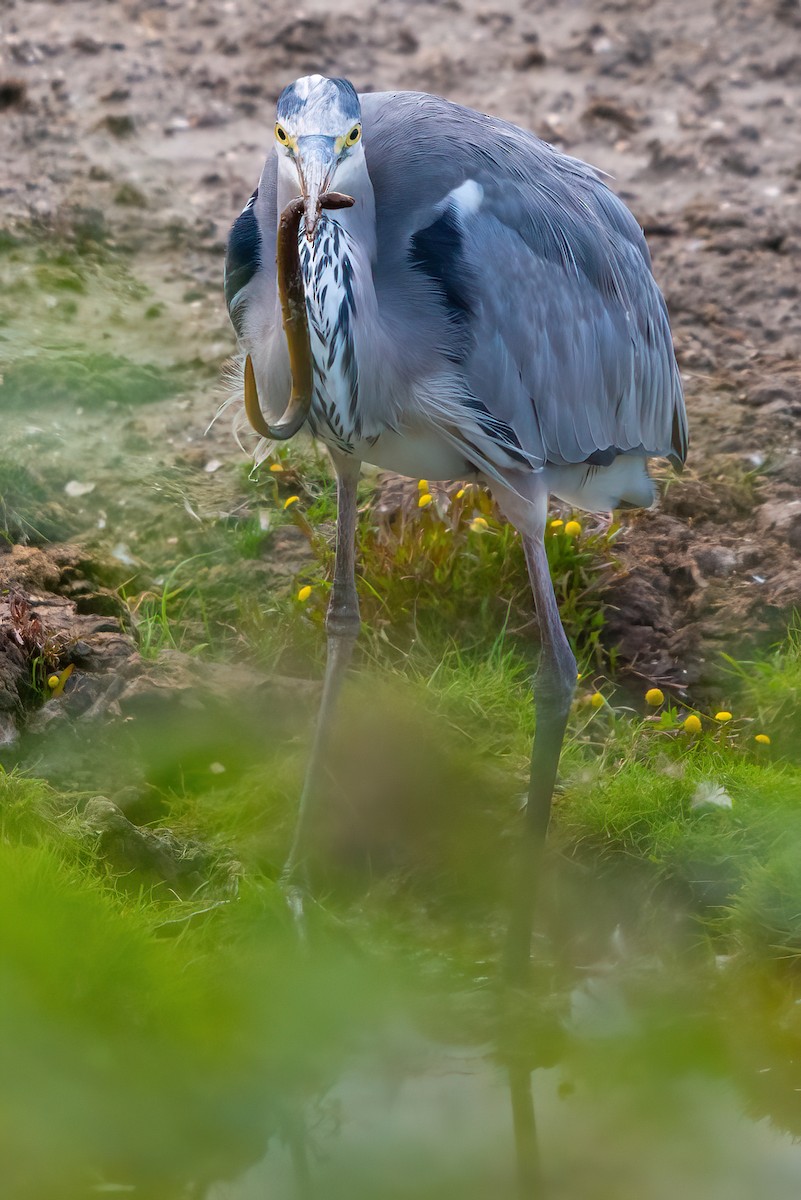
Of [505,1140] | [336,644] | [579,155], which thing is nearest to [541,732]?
[336,644]

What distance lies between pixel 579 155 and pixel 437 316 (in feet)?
12.0

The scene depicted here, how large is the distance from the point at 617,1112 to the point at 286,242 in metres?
1.90

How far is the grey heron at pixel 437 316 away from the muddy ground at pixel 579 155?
0.78 m

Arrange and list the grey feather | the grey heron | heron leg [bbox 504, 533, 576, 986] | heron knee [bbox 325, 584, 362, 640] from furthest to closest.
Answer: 1. heron knee [bbox 325, 584, 362, 640]
2. heron leg [bbox 504, 533, 576, 986]
3. the grey feather
4. the grey heron

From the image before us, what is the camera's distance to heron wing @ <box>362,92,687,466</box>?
3312 millimetres

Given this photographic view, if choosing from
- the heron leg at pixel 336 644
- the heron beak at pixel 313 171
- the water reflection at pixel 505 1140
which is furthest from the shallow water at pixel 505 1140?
the heron beak at pixel 313 171

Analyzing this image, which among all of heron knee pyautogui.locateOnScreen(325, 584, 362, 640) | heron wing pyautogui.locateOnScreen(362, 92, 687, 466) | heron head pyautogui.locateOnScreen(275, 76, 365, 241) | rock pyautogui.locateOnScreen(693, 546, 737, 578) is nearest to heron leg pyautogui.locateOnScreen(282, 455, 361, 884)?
heron knee pyautogui.locateOnScreen(325, 584, 362, 640)

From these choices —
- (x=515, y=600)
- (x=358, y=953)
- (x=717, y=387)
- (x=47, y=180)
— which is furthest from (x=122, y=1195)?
(x=47, y=180)

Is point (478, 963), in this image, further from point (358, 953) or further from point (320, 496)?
point (320, 496)

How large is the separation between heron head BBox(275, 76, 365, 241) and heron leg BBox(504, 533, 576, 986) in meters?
1.04

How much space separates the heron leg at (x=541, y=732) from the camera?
349 cm

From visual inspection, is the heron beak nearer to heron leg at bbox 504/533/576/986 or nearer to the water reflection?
heron leg at bbox 504/533/576/986

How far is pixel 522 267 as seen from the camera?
3.47 metres

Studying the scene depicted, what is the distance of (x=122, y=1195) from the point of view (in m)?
2.66
